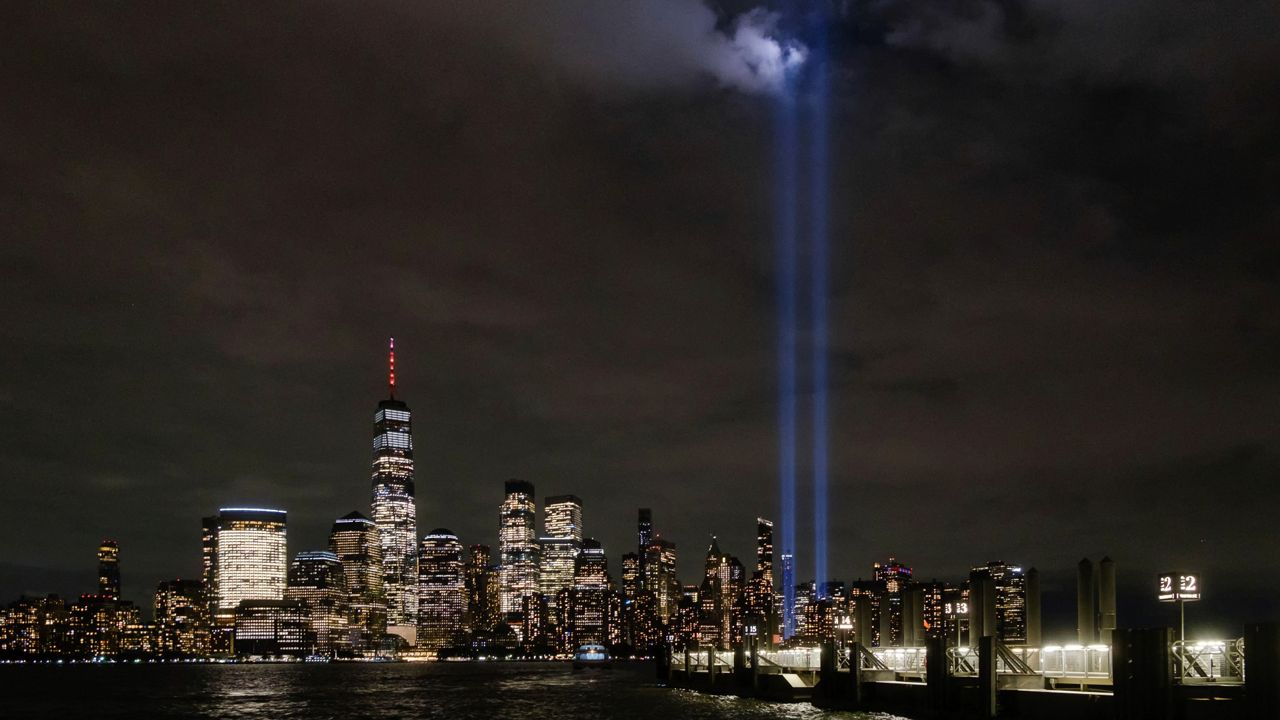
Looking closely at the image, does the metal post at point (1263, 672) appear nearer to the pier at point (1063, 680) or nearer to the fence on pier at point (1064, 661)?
the pier at point (1063, 680)

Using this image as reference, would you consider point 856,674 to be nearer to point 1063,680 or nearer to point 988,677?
point 988,677

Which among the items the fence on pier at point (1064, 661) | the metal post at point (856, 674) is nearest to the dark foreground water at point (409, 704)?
the metal post at point (856, 674)

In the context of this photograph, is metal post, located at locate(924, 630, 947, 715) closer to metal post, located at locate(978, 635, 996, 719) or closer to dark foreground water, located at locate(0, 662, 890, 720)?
metal post, located at locate(978, 635, 996, 719)

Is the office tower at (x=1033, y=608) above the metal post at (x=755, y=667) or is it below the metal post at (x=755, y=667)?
above

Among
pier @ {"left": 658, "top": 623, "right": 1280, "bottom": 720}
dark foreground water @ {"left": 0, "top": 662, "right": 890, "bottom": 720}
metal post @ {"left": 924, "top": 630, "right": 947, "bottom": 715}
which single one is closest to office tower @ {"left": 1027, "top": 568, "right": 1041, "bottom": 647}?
pier @ {"left": 658, "top": 623, "right": 1280, "bottom": 720}

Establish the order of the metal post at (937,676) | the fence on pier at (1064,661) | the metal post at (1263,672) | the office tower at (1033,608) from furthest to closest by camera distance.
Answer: the office tower at (1033,608) → the metal post at (937,676) → the fence on pier at (1064,661) → the metal post at (1263,672)

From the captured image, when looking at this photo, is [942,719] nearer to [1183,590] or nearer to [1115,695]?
[1183,590]

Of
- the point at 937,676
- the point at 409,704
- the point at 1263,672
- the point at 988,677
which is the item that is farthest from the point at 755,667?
the point at 1263,672

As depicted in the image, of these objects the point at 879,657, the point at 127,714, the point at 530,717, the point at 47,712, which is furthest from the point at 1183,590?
the point at 47,712
